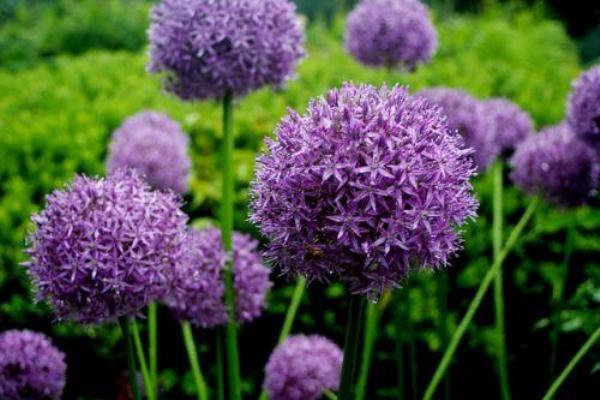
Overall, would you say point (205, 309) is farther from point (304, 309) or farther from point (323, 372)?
point (304, 309)

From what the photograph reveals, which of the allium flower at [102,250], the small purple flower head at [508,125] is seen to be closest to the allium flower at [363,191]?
the allium flower at [102,250]

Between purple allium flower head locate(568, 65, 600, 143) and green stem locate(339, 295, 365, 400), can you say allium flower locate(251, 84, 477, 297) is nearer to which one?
green stem locate(339, 295, 365, 400)

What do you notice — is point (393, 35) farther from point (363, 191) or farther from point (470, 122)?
point (363, 191)

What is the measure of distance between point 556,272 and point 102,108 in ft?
11.9

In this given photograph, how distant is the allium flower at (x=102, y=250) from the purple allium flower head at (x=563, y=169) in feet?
6.47

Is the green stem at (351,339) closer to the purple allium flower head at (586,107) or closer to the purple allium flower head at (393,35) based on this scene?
the purple allium flower head at (586,107)

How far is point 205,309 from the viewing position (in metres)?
2.83

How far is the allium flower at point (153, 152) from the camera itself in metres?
3.62

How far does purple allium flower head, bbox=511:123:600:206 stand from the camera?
128 inches

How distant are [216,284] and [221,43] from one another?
101cm

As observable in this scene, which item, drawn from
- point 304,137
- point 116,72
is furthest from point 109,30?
point 304,137

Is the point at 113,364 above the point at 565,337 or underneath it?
underneath

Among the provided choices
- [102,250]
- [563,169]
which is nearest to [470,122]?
[563,169]

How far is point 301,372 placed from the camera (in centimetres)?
301
